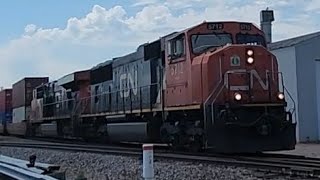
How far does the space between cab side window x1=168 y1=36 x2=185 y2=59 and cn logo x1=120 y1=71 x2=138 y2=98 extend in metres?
3.95

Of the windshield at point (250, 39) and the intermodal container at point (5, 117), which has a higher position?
the windshield at point (250, 39)

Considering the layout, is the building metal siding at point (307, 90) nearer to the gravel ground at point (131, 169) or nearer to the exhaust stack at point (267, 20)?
the exhaust stack at point (267, 20)

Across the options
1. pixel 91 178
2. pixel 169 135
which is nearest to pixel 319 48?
pixel 169 135

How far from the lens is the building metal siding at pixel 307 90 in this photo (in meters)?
28.5

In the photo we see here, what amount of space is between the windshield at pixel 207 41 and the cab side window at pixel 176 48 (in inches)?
14.9

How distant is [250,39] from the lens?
56.6 ft

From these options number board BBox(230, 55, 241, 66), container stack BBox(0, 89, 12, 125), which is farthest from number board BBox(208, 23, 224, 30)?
container stack BBox(0, 89, 12, 125)

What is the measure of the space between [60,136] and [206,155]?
17492 millimetres

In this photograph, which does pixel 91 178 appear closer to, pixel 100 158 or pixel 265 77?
pixel 100 158

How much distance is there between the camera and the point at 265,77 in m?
16.3

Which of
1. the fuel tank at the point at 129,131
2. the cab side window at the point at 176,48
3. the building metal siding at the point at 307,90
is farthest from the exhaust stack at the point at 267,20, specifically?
the cab side window at the point at 176,48

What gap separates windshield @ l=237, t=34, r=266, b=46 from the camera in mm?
17188

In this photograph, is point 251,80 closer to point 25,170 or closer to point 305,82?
point 25,170

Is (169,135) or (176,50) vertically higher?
(176,50)
